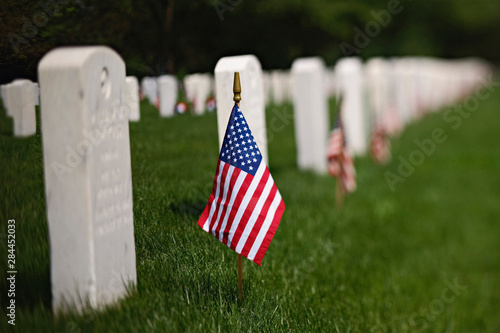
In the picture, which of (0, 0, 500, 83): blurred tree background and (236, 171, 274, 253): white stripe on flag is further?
(236, 171, 274, 253): white stripe on flag

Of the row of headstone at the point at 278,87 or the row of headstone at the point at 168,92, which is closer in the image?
the row of headstone at the point at 168,92

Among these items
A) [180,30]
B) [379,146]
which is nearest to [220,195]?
[180,30]

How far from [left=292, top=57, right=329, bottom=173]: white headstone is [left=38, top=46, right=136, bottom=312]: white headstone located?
584 cm

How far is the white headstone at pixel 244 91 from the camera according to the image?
170 inches

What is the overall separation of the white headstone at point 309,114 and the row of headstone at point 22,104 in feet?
18.9

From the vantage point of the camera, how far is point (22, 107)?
10.9ft

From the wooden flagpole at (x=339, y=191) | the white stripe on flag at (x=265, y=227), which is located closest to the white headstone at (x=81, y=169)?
the white stripe on flag at (x=265, y=227)

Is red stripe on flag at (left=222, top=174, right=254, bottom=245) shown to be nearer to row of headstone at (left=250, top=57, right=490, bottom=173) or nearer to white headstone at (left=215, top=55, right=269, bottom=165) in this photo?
white headstone at (left=215, top=55, right=269, bottom=165)

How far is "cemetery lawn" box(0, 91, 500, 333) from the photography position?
10.5 feet

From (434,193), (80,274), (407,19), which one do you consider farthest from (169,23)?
(407,19)

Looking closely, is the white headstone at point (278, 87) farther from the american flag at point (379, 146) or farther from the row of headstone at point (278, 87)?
the american flag at point (379, 146)

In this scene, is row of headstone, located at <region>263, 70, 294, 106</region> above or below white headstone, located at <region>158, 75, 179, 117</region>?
above

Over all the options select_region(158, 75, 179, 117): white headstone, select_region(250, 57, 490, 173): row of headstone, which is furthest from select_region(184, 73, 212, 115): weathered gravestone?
select_region(250, 57, 490, 173): row of headstone

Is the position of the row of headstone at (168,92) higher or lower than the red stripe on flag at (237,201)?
higher
